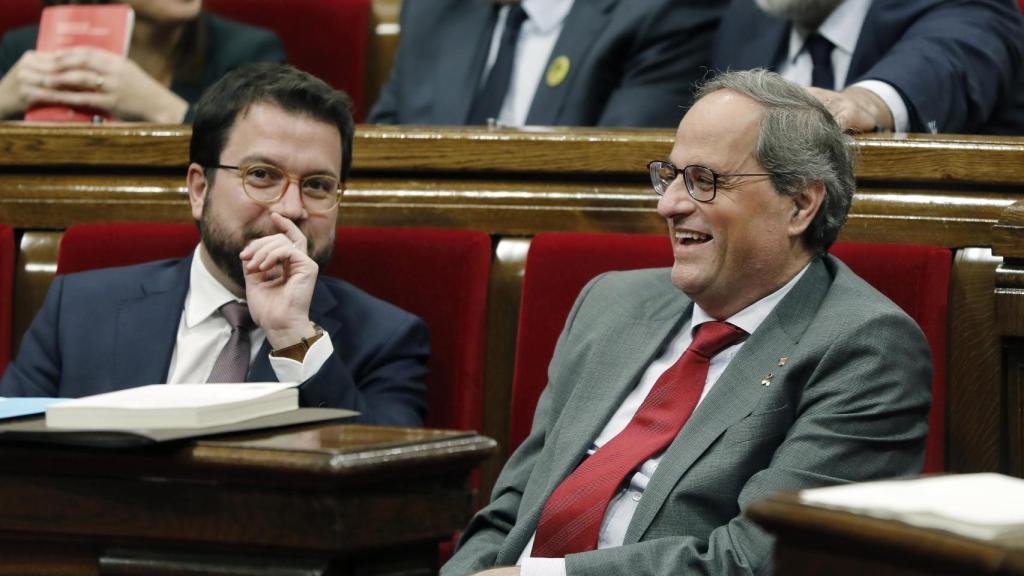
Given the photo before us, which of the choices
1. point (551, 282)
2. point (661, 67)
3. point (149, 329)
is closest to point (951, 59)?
point (661, 67)

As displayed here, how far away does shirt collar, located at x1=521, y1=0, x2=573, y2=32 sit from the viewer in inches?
79.4

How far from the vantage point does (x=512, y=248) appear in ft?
5.14

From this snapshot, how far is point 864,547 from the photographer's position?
692 millimetres

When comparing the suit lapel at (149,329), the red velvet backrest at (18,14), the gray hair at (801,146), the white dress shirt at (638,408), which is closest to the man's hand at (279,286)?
the suit lapel at (149,329)

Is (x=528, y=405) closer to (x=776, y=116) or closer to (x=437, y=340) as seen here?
(x=437, y=340)

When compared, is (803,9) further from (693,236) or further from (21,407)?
(21,407)

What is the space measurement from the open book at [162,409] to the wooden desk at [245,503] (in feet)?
0.07

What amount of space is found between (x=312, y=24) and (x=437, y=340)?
35.0 inches

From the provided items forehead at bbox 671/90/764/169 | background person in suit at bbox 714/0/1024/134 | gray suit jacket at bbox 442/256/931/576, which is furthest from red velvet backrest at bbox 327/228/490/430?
background person in suit at bbox 714/0/1024/134

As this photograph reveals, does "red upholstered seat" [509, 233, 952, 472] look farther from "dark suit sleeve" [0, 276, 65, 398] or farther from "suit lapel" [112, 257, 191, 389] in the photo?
"dark suit sleeve" [0, 276, 65, 398]

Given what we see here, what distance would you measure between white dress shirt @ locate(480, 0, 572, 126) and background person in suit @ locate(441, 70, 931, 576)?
65cm

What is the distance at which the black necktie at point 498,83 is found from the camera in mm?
2000

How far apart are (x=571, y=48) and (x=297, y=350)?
0.70 meters

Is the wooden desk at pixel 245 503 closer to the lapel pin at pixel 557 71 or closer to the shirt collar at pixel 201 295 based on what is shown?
the shirt collar at pixel 201 295
